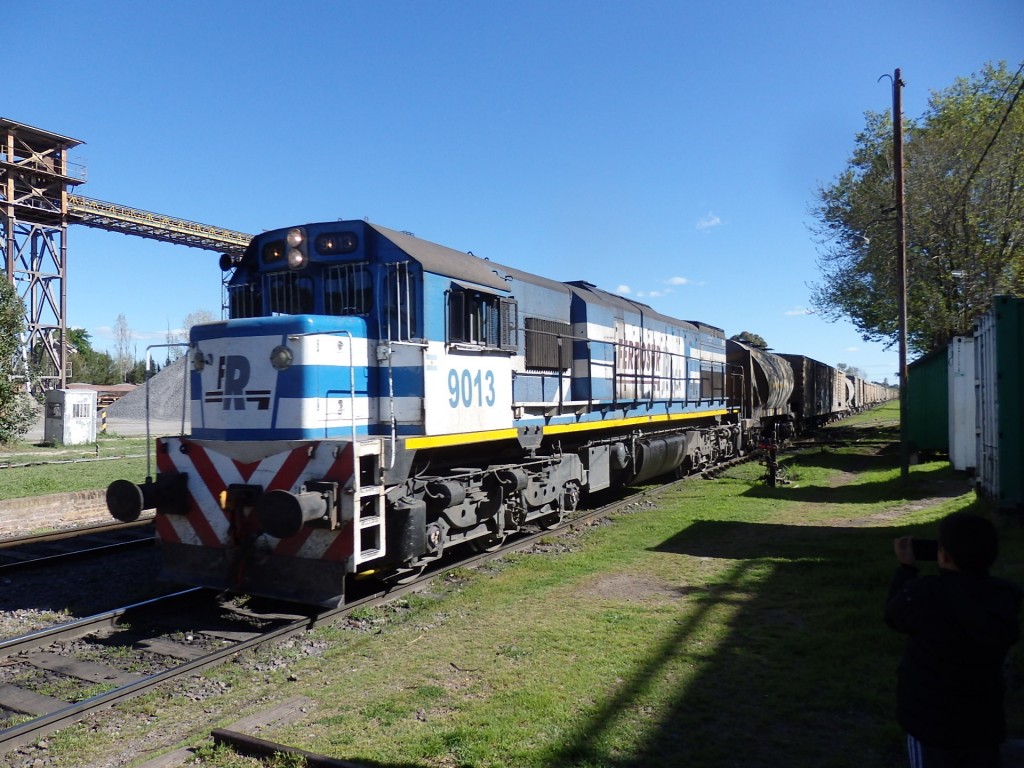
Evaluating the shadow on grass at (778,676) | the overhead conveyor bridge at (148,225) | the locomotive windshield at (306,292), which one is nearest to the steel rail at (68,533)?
the locomotive windshield at (306,292)

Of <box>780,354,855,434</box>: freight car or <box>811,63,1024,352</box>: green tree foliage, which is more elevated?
<box>811,63,1024,352</box>: green tree foliage

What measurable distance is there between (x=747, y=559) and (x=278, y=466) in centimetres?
509

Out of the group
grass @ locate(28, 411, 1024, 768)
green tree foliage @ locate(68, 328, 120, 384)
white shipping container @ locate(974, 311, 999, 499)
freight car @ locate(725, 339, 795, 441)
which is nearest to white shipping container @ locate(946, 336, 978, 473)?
white shipping container @ locate(974, 311, 999, 499)

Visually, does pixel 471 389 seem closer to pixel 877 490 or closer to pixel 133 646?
pixel 133 646

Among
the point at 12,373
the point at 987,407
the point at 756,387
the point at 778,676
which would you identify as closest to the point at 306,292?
the point at 778,676

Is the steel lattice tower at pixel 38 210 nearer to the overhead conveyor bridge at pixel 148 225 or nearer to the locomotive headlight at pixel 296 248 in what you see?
the overhead conveyor bridge at pixel 148 225

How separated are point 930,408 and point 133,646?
18.5m

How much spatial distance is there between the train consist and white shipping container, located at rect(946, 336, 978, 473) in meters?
7.00

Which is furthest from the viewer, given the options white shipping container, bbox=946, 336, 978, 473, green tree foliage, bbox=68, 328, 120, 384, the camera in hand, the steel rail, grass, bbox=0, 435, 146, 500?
green tree foliage, bbox=68, 328, 120, 384

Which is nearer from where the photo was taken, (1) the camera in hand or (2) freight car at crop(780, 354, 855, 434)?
(1) the camera in hand

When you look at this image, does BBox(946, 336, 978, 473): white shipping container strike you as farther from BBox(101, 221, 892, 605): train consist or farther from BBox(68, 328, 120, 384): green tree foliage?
BBox(68, 328, 120, 384): green tree foliage

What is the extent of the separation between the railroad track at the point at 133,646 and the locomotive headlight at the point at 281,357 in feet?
7.11

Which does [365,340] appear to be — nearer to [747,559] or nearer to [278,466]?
[278,466]

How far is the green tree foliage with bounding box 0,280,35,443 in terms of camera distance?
20656 millimetres
